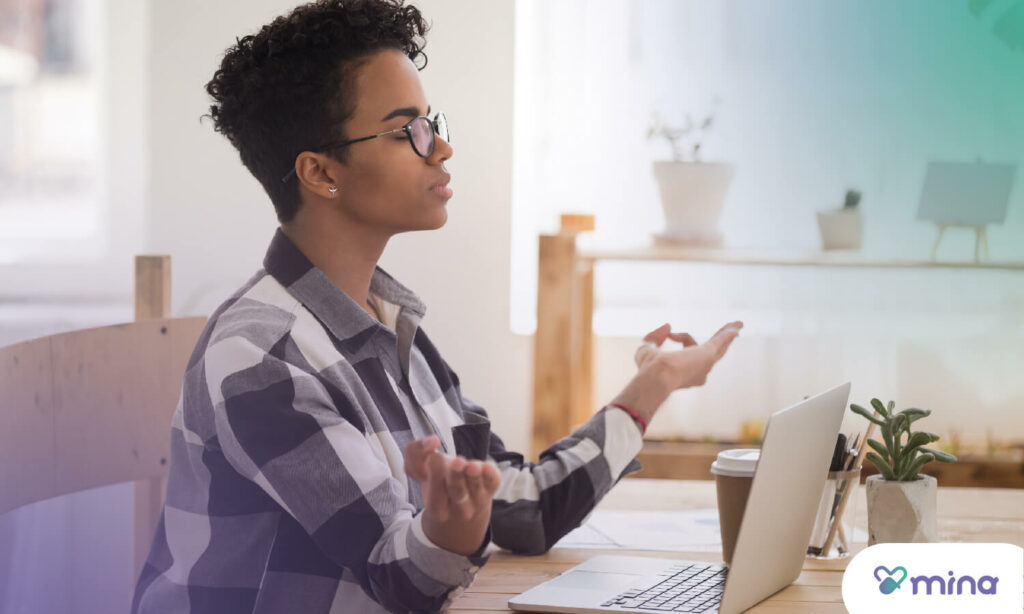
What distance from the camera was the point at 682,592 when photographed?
97 cm

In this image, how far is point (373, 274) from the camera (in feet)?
3.87

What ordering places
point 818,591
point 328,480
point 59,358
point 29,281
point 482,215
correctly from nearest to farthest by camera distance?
1. point 328,480
2. point 818,591
3. point 59,358
4. point 29,281
5. point 482,215

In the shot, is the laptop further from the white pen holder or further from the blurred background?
the blurred background

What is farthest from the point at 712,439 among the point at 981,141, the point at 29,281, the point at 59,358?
the point at 59,358

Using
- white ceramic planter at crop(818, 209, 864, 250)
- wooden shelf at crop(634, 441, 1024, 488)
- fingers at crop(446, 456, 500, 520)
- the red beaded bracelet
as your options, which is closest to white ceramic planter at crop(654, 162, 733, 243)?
white ceramic planter at crop(818, 209, 864, 250)

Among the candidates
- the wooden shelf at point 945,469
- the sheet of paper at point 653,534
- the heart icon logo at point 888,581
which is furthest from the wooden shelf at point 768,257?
the heart icon logo at point 888,581

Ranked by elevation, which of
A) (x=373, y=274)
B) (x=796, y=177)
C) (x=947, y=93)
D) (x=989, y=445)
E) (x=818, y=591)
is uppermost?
(x=947, y=93)

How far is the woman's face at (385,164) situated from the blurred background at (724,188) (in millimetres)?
1854

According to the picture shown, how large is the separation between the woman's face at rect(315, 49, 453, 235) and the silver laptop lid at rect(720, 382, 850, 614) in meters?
0.42

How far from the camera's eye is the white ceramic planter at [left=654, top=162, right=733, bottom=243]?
2885 millimetres

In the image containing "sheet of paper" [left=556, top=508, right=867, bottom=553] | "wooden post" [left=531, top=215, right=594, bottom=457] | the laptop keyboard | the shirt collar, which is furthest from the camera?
"wooden post" [left=531, top=215, right=594, bottom=457]

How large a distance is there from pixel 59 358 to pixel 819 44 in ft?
7.82

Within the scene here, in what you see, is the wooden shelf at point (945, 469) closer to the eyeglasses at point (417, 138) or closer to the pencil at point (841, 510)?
the pencil at point (841, 510)

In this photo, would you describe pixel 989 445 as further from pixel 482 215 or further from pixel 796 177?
pixel 482 215
